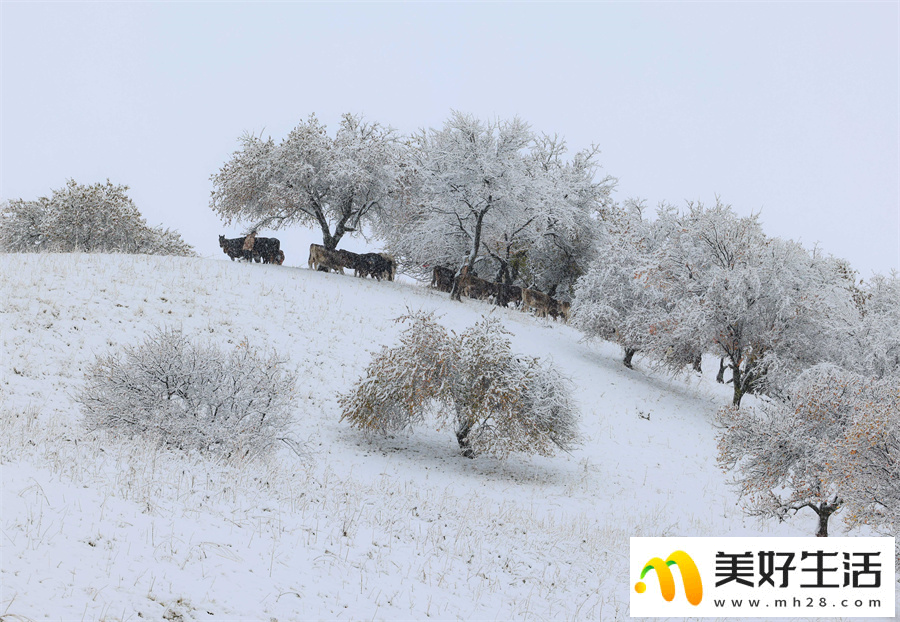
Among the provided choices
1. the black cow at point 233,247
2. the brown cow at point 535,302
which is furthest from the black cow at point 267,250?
the brown cow at point 535,302

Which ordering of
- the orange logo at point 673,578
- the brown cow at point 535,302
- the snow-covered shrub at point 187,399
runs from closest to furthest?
the orange logo at point 673,578 → the snow-covered shrub at point 187,399 → the brown cow at point 535,302

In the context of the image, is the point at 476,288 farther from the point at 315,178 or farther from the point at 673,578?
the point at 673,578

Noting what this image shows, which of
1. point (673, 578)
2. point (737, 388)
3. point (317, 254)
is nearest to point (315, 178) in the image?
point (317, 254)

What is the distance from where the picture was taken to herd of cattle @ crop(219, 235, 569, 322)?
32.9 metres

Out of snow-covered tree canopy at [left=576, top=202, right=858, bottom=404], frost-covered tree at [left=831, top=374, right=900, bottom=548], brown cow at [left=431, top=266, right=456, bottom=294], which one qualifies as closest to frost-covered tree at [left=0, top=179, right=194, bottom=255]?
brown cow at [left=431, top=266, right=456, bottom=294]

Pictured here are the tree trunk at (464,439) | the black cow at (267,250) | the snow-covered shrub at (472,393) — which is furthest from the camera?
the black cow at (267,250)

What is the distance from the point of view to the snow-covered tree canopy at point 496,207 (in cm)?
3353

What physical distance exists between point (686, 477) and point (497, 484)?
22.9ft

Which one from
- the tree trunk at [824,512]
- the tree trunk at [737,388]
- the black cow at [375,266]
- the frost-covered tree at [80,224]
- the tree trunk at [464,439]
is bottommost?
the tree trunk at [824,512]

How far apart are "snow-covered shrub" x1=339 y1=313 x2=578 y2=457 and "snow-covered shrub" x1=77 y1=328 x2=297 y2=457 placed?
12.3 feet

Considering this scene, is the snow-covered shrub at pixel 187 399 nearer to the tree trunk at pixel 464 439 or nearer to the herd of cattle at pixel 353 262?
the tree trunk at pixel 464 439

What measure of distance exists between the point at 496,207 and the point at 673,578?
2670 cm

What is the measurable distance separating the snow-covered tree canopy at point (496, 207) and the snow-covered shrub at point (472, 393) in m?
17.2

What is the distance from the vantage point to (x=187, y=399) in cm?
1255
